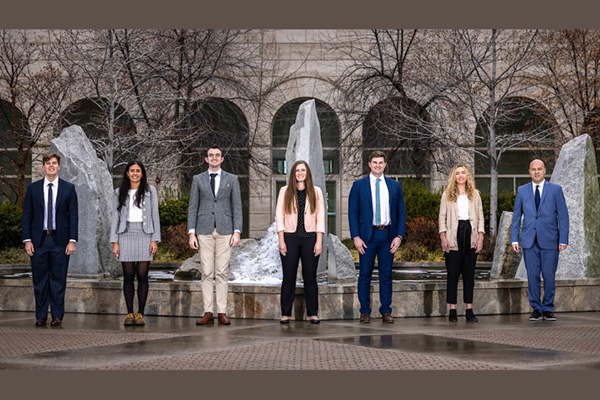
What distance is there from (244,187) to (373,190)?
66.7 ft

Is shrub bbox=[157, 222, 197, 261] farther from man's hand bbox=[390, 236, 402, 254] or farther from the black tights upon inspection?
man's hand bbox=[390, 236, 402, 254]

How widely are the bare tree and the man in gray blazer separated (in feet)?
47.2

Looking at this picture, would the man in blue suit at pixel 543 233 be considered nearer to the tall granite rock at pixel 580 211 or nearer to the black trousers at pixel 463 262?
the black trousers at pixel 463 262

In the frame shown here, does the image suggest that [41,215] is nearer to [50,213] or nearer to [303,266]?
[50,213]

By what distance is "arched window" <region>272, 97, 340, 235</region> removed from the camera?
1216 inches

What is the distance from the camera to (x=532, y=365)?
8.19 metres

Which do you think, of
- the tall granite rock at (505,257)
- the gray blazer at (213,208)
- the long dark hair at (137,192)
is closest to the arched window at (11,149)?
the tall granite rock at (505,257)

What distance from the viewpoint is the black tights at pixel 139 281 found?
11445 millimetres

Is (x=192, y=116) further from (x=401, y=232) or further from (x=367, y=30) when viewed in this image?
(x=401, y=232)

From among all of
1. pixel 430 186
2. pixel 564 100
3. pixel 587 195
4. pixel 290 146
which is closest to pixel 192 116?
pixel 430 186

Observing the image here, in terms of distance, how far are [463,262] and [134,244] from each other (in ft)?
13.9

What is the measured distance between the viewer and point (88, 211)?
14.7m

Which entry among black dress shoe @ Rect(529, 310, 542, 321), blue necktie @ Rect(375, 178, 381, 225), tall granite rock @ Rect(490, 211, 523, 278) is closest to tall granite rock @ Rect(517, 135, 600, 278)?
tall granite rock @ Rect(490, 211, 523, 278)

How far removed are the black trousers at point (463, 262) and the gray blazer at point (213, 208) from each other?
9.32ft
